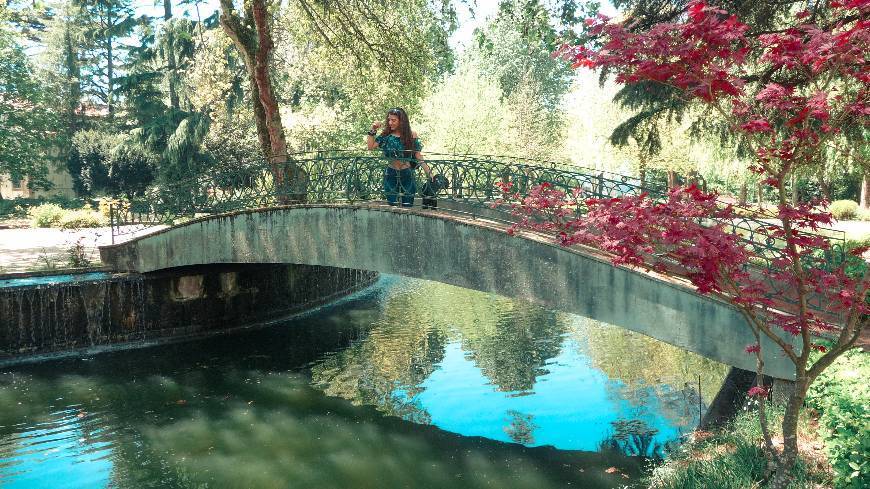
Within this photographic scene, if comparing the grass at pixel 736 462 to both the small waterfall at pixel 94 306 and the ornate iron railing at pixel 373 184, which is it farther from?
the small waterfall at pixel 94 306

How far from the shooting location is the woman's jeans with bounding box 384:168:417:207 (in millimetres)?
11172

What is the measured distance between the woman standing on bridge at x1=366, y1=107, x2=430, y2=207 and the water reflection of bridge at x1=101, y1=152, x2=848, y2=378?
0.24 metres

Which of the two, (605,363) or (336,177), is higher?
(336,177)

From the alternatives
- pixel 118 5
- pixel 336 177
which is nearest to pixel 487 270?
pixel 336 177

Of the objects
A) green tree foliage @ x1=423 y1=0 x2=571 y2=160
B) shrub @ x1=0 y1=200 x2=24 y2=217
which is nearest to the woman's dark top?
green tree foliage @ x1=423 y1=0 x2=571 y2=160

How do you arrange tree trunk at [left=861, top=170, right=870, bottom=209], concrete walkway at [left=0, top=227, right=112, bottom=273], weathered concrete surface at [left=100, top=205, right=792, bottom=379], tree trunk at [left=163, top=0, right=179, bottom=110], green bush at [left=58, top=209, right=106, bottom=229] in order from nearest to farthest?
weathered concrete surface at [left=100, top=205, right=792, bottom=379]
concrete walkway at [left=0, top=227, right=112, bottom=273]
green bush at [left=58, top=209, right=106, bottom=229]
tree trunk at [left=163, top=0, right=179, bottom=110]
tree trunk at [left=861, top=170, right=870, bottom=209]

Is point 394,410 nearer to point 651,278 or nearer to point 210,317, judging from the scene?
point 651,278

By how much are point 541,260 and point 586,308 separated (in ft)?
2.93

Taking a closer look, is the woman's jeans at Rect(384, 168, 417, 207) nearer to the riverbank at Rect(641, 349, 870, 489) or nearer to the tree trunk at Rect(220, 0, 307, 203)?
the tree trunk at Rect(220, 0, 307, 203)

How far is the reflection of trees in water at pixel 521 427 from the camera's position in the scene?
9.54 metres

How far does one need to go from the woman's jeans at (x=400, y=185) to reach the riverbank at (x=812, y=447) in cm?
552

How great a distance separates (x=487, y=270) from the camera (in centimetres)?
1006

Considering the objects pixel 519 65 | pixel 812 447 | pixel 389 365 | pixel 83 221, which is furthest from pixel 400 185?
pixel 519 65

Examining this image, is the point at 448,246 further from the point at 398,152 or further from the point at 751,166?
the point at 751,166
